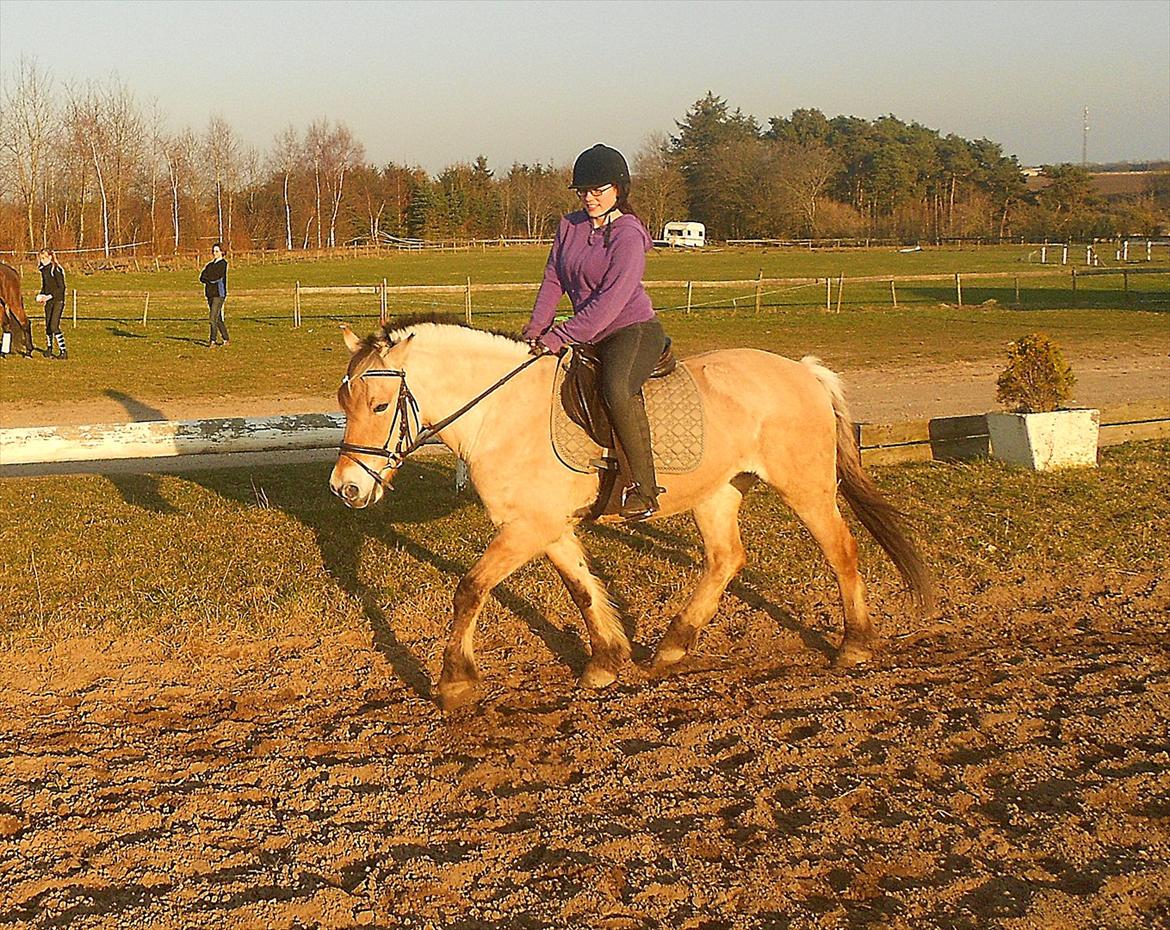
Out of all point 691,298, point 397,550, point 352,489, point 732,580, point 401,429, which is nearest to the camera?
point 352,489

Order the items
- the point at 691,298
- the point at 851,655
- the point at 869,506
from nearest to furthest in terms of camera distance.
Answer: the point at 851,655 → the point at 869,506 → the point at 691,298

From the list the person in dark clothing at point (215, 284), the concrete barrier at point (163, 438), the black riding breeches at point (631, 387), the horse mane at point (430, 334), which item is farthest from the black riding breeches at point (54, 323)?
the black riding breeches at point (631, 387)

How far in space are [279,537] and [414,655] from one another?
2.94 metres

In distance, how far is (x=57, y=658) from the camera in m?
6.36

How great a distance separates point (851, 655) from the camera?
253 inches

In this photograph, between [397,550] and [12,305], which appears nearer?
[397,550]

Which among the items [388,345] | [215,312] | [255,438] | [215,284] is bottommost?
[255,438]

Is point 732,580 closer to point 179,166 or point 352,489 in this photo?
point 352,489

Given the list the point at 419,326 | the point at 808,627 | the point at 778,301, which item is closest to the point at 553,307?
the point at 419,326

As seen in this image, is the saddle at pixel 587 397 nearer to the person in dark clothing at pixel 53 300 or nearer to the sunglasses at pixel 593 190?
the sunglasses at pixel 593 190

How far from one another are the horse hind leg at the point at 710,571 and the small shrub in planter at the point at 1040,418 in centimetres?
542

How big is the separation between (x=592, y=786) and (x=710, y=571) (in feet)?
7.26

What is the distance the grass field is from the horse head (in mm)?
12903

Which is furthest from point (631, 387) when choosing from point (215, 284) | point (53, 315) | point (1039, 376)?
point (215, 284)
